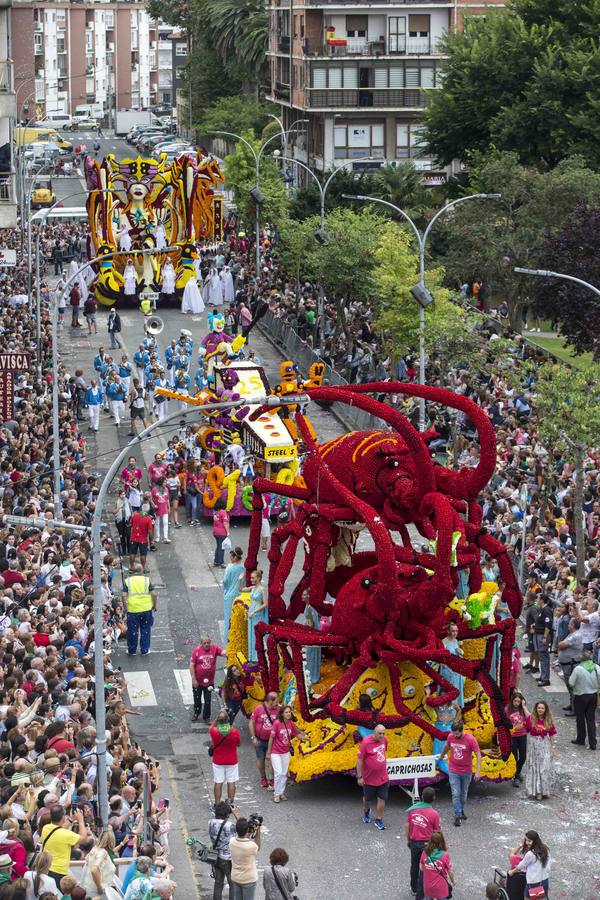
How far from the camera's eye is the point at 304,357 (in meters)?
54.3

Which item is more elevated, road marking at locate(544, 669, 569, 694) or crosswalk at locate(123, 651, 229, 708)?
road marking at locate(544, 669, 569, 694)

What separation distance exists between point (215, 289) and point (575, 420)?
106ft

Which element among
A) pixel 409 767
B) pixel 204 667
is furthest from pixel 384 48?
pixel 409 767

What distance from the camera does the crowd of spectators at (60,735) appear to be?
730 inches

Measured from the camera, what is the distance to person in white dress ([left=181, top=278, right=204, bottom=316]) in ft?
202

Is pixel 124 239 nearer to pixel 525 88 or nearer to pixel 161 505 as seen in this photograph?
pixel 525 88

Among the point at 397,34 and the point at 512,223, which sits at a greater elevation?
the point at 397,34

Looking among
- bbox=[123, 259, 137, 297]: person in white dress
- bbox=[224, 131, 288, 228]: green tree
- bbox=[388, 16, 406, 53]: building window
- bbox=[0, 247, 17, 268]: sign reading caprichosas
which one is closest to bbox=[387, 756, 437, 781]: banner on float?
bbox=[0, 247, 17, 268]: sign reading caprichosas

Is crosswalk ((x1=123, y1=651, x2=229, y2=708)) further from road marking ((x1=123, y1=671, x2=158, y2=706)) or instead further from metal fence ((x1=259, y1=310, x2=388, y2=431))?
metal fence ((x1=259, y1=310, x2=388, y2=431))

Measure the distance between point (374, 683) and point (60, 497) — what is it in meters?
11.7

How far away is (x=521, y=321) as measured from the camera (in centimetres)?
5797

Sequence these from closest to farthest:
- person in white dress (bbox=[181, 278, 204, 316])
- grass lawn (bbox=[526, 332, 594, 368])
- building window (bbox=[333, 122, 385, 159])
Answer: grass lawn (bbox=[526, 332, 594, 368])
person in white dress (bbox=[181, 278, 204, 316])
building window (bbox=[333, 122, 385, 159])

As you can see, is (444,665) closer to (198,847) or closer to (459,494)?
(459,494)

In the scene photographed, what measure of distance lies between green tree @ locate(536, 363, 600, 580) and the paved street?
361cm
